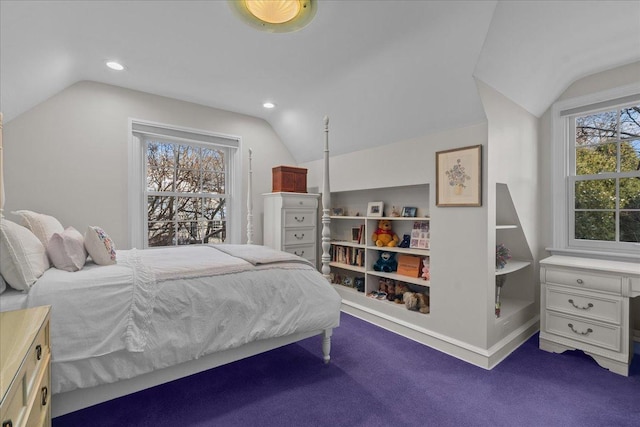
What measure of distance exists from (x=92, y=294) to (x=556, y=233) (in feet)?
11.5

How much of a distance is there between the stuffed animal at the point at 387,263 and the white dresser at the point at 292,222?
82 centimetres

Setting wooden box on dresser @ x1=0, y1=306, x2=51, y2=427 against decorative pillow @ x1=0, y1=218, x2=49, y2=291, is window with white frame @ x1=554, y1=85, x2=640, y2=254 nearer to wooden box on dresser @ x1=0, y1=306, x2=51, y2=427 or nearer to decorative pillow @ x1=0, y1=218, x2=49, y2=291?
wooden box on dresser @ x1=0, y1=306, x2=51, y2=427

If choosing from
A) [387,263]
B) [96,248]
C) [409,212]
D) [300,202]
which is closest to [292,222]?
[300,202]

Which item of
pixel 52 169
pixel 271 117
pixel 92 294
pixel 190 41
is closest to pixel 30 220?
pixel 92 294

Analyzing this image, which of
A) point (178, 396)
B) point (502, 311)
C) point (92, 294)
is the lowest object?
point (178, 396)

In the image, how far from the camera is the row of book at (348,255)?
3467 mm

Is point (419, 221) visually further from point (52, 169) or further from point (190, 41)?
point (52, 169)

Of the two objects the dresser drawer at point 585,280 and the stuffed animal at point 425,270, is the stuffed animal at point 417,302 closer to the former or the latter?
the stuffed animal at point 425,270

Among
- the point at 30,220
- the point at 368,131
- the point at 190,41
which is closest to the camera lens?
the point at 30,220

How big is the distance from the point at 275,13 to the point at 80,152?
231cm

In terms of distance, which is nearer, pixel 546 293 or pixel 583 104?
pixel 546 293

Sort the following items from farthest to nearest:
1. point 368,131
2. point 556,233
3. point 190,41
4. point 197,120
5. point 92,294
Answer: point 197,120 → point 368,131 → point 556,233 → point 190,41 → point 92,294

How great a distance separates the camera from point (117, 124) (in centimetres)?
294

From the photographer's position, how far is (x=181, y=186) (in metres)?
3.46
